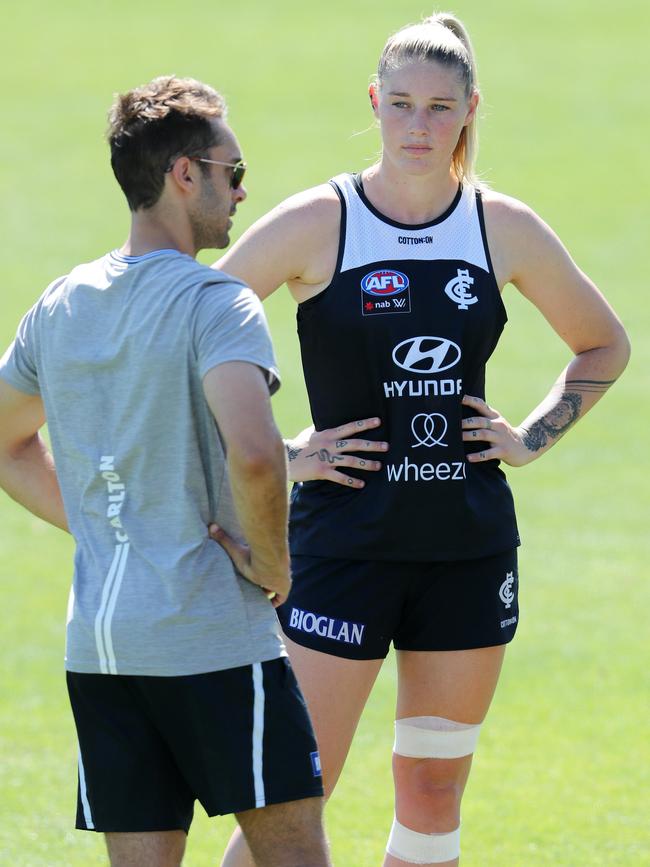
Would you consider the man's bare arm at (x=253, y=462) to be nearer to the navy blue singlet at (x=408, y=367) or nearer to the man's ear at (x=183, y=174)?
the man's ear at (x=183, y=174)

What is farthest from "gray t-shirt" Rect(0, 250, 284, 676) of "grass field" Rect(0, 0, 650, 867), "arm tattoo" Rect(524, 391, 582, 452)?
"grass field" Rect(0, 0, 650, 867)

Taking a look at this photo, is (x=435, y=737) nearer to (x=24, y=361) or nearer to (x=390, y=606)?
(x=390, y=606)

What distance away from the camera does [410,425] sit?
3.63 meters

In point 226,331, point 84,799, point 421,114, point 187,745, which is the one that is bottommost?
point 84,799

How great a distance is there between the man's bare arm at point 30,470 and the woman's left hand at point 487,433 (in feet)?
3.41

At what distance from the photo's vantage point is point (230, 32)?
28.1 m

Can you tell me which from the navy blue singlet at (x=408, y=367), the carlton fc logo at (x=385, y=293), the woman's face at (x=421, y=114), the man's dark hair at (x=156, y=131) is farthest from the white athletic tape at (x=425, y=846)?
the man's dark hair at (x=156, y=131)

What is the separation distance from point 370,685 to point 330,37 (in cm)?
2547

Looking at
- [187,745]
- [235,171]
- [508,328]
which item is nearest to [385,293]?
[235,171]

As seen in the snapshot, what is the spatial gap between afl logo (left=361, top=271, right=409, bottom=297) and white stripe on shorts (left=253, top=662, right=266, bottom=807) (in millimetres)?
1109

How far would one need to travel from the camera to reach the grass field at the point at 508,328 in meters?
5.33

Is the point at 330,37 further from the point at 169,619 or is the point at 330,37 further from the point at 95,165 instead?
the point at 169,619

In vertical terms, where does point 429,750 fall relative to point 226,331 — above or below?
below

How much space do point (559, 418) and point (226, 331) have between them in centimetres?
157
